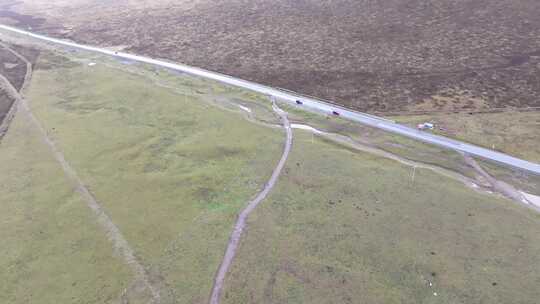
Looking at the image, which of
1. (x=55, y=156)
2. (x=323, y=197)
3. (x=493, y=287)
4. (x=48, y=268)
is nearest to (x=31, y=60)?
(x=55, y=156)

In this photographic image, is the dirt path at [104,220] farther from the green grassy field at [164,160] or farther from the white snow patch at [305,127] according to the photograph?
the white snow patch at [305,127]

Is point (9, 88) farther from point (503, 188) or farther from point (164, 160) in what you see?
point (503, 188)

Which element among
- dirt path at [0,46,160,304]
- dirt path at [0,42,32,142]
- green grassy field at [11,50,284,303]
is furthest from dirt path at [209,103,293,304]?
dirt path at [0,42,32,142]

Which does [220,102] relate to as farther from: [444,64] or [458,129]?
[444,64]

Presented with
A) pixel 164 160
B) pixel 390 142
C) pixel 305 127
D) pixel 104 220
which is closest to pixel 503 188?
pixel 390 142

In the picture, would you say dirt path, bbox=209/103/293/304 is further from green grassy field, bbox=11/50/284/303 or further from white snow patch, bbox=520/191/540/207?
white snow patch, bbox=520/191/540/207

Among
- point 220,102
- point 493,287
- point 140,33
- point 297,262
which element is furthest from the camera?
point 140,33
